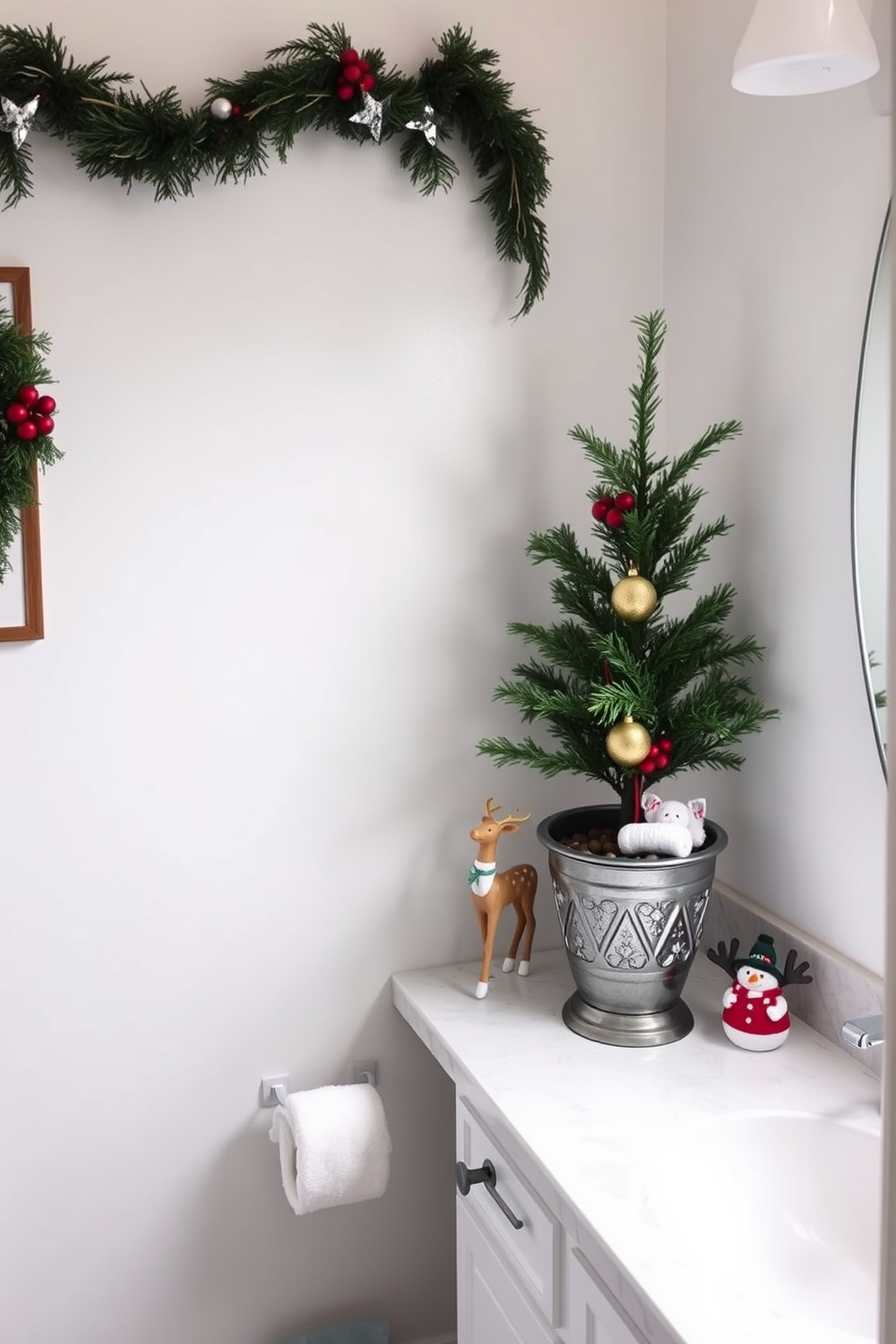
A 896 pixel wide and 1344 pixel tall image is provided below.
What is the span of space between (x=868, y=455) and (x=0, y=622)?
3.58ft

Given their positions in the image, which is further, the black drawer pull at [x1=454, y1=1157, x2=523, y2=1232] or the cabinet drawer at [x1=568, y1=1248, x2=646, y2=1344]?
the black drawer pull at [x1=454, y1=1157, x2=523, y2=1232]

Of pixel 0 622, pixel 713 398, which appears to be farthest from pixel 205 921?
pixel 713 398

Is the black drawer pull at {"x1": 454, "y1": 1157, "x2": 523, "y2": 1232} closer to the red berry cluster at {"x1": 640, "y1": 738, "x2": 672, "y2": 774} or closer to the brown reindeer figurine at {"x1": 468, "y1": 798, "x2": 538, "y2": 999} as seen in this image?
the brown reindeer figurine at {"x1": 468, "y1": 798, "x2": 538, "y2": 999}

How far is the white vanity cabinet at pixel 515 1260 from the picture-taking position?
1.21 meters

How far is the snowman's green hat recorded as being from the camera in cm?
151

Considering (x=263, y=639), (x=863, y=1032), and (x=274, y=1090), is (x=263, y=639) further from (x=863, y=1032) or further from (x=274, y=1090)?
(x=863, y=1032)

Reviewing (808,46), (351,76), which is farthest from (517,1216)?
(351,76)

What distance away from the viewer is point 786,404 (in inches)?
61.3

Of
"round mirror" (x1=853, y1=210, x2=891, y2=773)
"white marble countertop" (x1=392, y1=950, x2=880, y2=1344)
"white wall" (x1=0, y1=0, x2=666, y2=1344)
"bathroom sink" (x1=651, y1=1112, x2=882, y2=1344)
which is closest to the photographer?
"white marble countertop" (x1=392, y1=950, x2=880, y2=1344)

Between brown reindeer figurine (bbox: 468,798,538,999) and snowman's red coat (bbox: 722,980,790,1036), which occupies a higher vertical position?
brown reindeer figurine (bbox: 468,798,538,999)

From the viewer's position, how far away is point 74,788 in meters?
1.62

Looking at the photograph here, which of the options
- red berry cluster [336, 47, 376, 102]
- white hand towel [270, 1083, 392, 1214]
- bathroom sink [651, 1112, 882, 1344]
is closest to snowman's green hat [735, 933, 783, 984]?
bathroom sink [651, 1112, 882, 1344]

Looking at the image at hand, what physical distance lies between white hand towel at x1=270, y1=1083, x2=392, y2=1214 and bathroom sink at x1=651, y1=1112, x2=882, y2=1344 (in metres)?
0.53

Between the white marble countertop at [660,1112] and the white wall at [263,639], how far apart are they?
0.85ft
